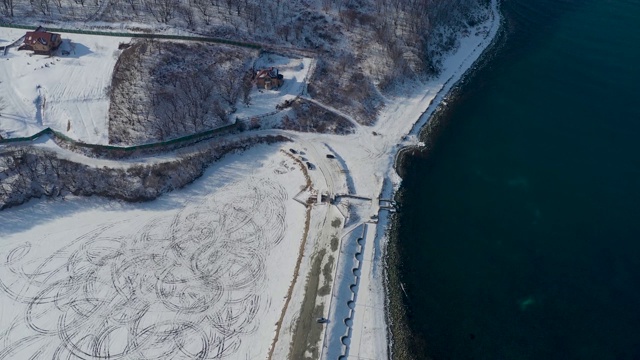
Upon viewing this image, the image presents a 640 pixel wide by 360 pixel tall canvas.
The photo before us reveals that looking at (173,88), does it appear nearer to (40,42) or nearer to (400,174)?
(40,42)

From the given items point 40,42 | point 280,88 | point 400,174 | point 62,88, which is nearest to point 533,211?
point 400,174

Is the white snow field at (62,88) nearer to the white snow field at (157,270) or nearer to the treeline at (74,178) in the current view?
the treeline at (74,178)

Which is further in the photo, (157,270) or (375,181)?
(375,181)

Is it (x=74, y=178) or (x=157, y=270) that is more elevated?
(x=74, y=178)

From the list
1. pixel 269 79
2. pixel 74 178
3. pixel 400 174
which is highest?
pixel 269 79

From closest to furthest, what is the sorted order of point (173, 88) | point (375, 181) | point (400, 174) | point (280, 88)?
point (375, 181)
point (400, 174)
point (173, 88)
point (280, 88)

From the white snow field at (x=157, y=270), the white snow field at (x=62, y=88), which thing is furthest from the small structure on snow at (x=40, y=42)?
the white snow field at (x=157, y=270)

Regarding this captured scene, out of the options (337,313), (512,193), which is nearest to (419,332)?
(337,313)
